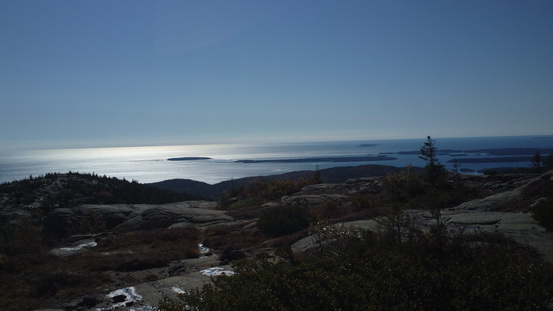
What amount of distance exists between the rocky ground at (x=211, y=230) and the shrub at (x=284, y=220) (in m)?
0.52

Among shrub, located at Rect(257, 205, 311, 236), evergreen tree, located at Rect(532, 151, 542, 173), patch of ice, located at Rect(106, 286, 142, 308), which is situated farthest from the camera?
evergreen tree, located at Rect(532, 151, 542, 173)

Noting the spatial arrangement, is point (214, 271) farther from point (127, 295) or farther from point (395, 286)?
point (395, 286)

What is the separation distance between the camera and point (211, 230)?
15.7m

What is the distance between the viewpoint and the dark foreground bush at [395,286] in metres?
3.73

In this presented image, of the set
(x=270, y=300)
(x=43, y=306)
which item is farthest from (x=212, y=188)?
(x=270, y=300)

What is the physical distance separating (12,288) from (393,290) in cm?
960

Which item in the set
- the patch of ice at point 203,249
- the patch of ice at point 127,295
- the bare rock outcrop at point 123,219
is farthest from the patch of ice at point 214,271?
the bare rock outcrop at point 123,219

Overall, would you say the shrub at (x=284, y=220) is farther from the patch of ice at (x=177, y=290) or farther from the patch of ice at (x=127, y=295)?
the patch of ice at (x=127, y=295)

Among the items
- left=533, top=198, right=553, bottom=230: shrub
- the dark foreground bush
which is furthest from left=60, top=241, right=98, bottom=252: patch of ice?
left=533, top=198, right=553, bottom=230: shrub

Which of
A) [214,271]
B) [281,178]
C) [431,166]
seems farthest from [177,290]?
[281,178]

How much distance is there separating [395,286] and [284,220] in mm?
9210

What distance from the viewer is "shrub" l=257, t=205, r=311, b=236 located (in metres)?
13.0

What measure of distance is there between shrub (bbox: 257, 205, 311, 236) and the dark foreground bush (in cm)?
780

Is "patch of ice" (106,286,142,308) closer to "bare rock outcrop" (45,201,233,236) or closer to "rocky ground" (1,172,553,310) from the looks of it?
"rocky ground" (1,172,553,310)
